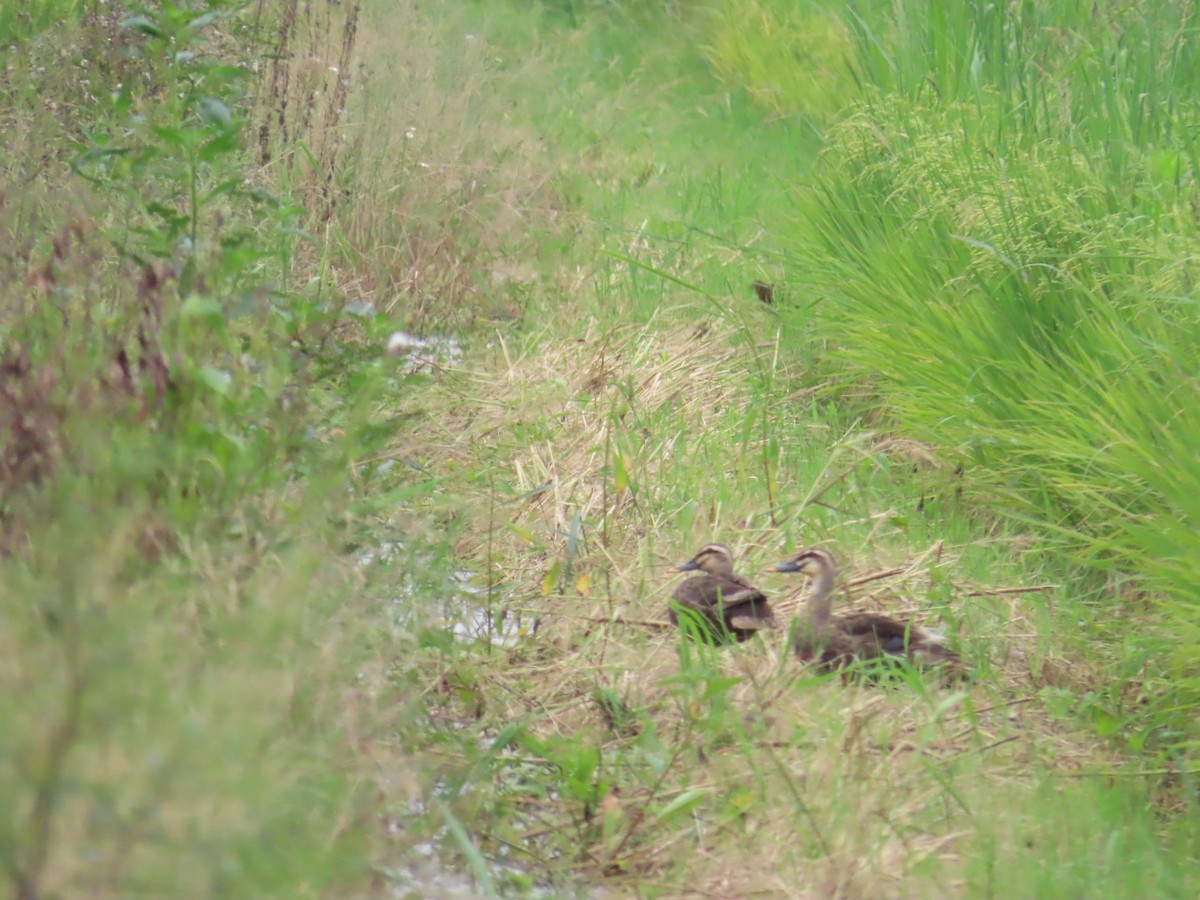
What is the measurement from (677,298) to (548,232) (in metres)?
1.26

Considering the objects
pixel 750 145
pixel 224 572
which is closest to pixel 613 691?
pixel 224 572

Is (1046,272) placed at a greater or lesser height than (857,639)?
greater

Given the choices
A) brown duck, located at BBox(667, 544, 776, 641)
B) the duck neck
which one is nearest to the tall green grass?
the duck neck

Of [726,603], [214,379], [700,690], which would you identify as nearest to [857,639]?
[726,603]

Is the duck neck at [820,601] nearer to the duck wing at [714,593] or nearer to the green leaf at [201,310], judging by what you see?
the duck wing at [714,593]

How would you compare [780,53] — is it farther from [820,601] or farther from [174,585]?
[174,585]

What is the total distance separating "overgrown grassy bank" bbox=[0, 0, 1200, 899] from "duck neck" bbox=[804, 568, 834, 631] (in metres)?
0.17

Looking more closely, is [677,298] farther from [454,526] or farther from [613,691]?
[613,691]

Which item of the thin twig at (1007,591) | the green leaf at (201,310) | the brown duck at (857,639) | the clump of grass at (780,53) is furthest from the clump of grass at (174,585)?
the clump of grass at (780,53)

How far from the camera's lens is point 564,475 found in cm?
519

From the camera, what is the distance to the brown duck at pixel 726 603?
13.3ft

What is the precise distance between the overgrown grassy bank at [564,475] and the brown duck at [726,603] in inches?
2.8

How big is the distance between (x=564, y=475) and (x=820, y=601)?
1369 mm

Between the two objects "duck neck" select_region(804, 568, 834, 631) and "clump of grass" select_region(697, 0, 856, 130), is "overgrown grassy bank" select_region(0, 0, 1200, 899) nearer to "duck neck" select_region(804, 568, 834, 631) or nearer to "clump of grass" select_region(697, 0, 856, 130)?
"duck neck" select_region(804, 568, 834, 631)
